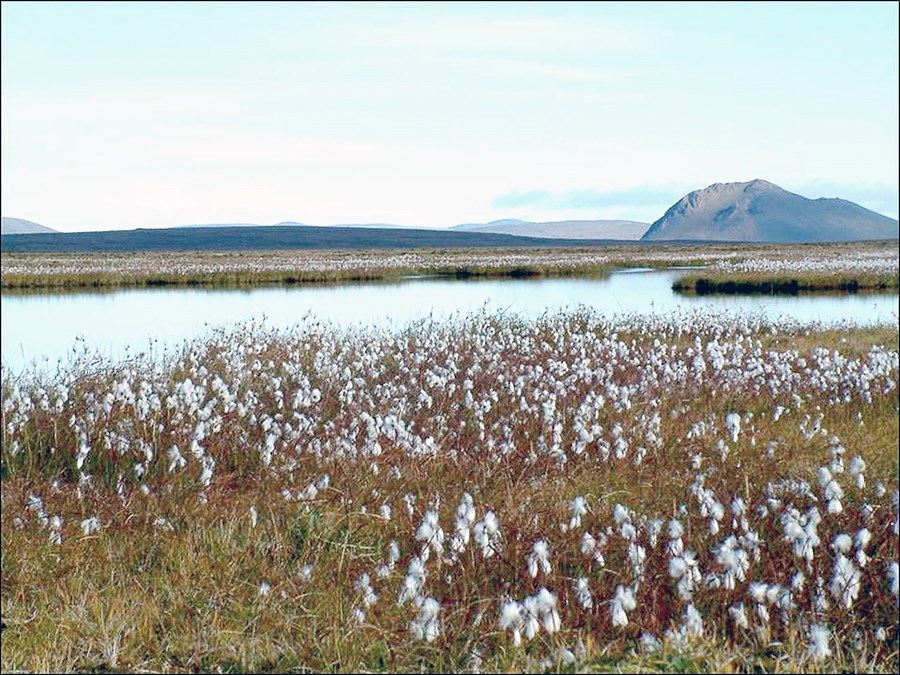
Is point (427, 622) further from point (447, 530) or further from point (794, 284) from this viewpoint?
point (794, 284)

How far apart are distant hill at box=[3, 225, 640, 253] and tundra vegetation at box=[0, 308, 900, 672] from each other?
5013 inches

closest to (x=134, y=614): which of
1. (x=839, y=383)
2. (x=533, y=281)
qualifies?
(x=839, y=383)

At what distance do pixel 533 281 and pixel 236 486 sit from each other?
115 feet

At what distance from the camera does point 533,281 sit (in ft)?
140

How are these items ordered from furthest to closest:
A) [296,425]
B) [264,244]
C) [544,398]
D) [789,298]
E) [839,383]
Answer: [264,244]
[789,298]
[839,383]
[544,398]
[296,425]

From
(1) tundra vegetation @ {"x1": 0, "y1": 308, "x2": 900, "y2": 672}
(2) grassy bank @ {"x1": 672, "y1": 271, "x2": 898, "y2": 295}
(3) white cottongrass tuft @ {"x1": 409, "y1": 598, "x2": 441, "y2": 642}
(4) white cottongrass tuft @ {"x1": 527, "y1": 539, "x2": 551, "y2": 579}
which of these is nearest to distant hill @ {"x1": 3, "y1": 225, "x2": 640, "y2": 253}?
(2) grassy bank @ {"x1": 672, "y1": 271, "x2": 898, "y2": 295}

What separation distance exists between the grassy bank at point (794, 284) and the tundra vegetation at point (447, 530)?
2328cm

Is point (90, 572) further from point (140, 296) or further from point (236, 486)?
point (140, 296)

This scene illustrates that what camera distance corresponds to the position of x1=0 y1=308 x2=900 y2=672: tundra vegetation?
191 inches

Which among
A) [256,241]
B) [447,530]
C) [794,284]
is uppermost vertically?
[256,241]

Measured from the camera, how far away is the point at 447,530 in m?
6.42

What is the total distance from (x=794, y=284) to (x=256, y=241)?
13279cm

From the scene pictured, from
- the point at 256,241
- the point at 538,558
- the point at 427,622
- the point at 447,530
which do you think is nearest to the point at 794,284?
the point at 447,530

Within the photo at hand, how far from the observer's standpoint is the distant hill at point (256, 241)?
140625 mm
